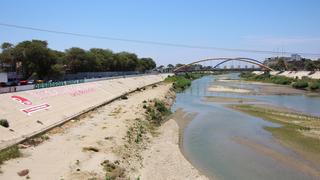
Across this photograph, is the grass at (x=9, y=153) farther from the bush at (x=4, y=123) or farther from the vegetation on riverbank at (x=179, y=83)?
the vegetation on riverbank at (x=179, y=83)

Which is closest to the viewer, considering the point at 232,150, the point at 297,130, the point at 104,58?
the point at 232,150

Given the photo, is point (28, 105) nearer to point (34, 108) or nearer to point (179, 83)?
point (34, 108)

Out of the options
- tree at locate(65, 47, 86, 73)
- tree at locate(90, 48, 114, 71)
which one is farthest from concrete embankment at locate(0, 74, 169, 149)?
tree at locate(90, 48, 114, 71)

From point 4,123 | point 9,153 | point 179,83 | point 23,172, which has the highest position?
point 4,123

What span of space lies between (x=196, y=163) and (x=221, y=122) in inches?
676

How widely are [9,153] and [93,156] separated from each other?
404cm

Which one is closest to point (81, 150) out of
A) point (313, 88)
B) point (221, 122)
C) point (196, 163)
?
point (196, 163)

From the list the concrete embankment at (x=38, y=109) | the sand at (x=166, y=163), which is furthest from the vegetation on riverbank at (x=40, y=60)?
the sand at (x=166, y=163)

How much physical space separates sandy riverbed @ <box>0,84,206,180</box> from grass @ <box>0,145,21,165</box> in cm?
31

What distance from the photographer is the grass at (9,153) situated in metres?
18.6

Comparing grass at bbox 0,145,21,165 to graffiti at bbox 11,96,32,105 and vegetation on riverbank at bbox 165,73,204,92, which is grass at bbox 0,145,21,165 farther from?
vegetation on riverbank at bbox 165,73,204,92

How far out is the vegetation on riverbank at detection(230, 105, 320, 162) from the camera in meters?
26.7

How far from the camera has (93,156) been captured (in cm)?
2117

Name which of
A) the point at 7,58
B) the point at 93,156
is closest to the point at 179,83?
the point at 7,58
